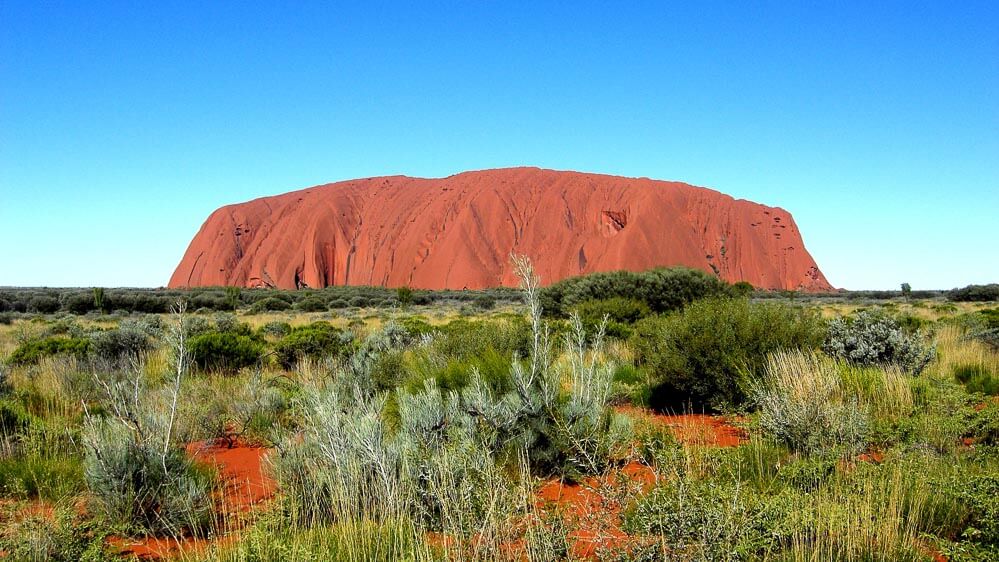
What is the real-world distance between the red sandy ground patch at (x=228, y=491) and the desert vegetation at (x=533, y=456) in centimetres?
3

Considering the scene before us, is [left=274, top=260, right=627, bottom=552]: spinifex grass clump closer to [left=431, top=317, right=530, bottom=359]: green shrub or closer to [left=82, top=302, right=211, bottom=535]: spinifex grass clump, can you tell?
[left=82, top=302, right=211, bottom=535]: spinifex grass clump

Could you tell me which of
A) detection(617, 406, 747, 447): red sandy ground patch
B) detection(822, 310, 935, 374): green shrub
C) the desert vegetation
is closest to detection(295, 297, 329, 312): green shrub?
the desert vegetation

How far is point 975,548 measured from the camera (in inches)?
121

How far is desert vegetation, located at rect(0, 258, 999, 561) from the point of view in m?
3.24

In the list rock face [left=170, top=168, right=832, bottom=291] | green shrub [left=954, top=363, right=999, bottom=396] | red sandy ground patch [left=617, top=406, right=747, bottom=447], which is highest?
rock face [left=170, top=168, right=832, bottom=291]

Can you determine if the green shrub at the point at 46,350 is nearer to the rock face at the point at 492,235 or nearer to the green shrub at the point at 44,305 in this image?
the green shrub at the point at 44,305

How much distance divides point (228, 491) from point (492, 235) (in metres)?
66.5

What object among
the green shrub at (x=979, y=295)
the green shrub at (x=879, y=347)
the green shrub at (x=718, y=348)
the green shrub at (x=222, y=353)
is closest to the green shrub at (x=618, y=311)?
the green shrub at (x=879, y=347)

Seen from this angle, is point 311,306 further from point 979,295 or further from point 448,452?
point 979,295

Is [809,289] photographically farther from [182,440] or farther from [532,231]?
[182,440]

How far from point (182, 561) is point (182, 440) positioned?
10.9ft

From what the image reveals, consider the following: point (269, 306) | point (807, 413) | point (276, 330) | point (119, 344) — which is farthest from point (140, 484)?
point (269, 306)

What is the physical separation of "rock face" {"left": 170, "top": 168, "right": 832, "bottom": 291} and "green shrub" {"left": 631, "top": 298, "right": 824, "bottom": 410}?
56279 millimetres

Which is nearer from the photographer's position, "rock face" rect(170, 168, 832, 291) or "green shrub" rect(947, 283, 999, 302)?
"green shrub" rect(947, 283, 999, 302)
